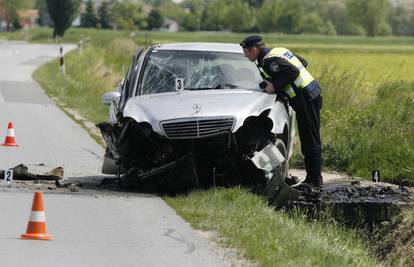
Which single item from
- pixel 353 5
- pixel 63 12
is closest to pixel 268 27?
pixel 353 5

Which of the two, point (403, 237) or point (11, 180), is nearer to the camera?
point (403, 237)

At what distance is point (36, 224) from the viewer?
8.59 m

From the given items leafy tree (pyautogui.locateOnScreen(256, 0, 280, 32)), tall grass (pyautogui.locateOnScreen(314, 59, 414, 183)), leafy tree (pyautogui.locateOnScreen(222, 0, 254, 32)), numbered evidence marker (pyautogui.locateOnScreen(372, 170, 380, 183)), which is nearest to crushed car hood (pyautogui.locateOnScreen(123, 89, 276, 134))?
numbered evidence marker (pyautogui.locateOnScreen(372, 170, 380, 183))

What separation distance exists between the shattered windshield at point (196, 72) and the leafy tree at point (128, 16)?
5986 inches

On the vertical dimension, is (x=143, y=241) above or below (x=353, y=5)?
above

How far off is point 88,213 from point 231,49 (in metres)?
3.81

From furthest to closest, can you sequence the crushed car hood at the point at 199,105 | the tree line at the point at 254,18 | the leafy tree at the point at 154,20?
the leafy tree at the point at 154,20 → the tree line at the point at 254,18 → the crushed car hood at the point at 199,105

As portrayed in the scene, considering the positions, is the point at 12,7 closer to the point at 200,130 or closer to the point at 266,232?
the point at 200,130

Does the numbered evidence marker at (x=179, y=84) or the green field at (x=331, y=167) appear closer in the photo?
the green field at (x=331, y=167)


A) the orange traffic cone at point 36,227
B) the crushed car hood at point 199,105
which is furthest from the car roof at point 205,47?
the orange traffic cone at point 36,227

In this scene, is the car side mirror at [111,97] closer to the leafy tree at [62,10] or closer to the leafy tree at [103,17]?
the leafy tree at [62,10]

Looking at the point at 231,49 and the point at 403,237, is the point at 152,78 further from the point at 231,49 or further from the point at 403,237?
the point at 403,237

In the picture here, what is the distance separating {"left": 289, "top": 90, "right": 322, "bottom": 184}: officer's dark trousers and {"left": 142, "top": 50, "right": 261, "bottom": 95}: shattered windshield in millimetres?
649

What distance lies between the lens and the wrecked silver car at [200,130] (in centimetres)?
1144
